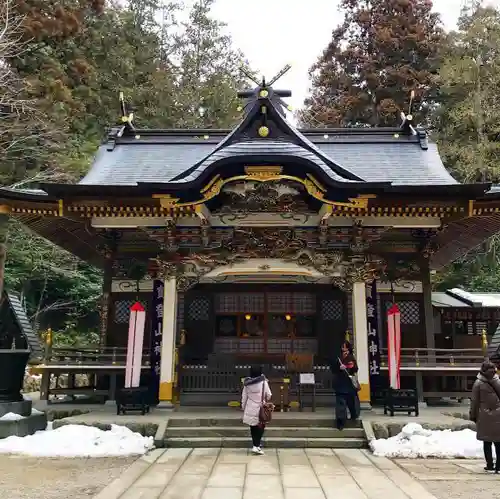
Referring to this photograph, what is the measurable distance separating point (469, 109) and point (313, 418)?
21216 mm

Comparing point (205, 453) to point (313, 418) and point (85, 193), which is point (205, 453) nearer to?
point (313, 418)

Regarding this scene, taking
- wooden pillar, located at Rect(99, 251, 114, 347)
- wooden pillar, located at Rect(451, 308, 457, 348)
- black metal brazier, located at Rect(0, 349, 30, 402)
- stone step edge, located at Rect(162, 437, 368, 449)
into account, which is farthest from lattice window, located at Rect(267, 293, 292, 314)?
black metal brazier, located at Rect(0, 349, 30, 402)

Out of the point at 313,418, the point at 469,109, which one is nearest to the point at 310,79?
the point at 469,109

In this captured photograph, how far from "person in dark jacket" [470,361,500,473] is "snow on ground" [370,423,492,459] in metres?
0.99

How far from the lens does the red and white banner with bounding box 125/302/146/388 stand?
1000 cm

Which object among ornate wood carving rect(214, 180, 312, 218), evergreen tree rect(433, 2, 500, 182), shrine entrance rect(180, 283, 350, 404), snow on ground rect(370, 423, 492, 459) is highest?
evergreen tree rect(433, 2, 500, 182)

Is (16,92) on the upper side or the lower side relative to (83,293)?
upper

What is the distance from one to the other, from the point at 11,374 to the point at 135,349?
7.75 feet

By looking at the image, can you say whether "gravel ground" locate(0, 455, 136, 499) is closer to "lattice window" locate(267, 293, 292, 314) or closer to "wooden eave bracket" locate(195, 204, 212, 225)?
"wooden eave bracket" locate(195, 204, 212, 225)

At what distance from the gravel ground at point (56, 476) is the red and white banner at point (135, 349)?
9.83 feet

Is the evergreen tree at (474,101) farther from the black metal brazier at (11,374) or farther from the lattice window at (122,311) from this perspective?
the black metal brazier at (11,374)

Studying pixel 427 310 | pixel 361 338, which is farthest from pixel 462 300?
pixel 361 338

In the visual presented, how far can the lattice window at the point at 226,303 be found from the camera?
478 inches

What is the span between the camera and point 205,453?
24.6 ft
